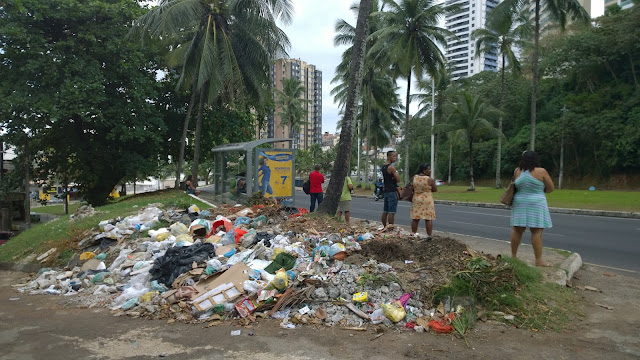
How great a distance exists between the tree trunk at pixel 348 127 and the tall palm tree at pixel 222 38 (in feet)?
21.6

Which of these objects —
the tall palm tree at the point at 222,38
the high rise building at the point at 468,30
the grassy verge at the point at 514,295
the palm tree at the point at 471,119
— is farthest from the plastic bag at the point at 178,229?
the high rise building at the point at 468,30

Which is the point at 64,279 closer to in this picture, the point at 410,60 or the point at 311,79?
the point at 410,60

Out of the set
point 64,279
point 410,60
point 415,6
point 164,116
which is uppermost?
point 415,6

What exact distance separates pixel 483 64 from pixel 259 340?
114932 mm

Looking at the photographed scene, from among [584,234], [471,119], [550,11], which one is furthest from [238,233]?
[471,119]

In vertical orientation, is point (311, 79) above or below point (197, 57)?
above

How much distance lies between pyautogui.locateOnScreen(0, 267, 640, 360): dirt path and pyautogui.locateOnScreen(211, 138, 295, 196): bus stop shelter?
7.00m

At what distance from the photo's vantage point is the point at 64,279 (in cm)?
702

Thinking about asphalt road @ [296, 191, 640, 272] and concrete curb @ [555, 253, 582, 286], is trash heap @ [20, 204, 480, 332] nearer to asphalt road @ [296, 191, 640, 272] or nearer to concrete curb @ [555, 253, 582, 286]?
concrete curb @ [555, 253, 582, 286]

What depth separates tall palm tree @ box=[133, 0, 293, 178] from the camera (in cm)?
1497

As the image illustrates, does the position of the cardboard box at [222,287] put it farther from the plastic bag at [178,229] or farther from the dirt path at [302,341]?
the plastic bag at [178,229]

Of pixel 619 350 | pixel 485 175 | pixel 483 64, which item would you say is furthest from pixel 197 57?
pixel 483 64

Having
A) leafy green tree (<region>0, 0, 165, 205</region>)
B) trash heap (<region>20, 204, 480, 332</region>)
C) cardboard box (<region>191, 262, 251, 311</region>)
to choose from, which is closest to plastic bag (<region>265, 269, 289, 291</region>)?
trash heap (<region>20, 204, 480, 332</region>)

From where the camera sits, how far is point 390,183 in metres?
8.19
